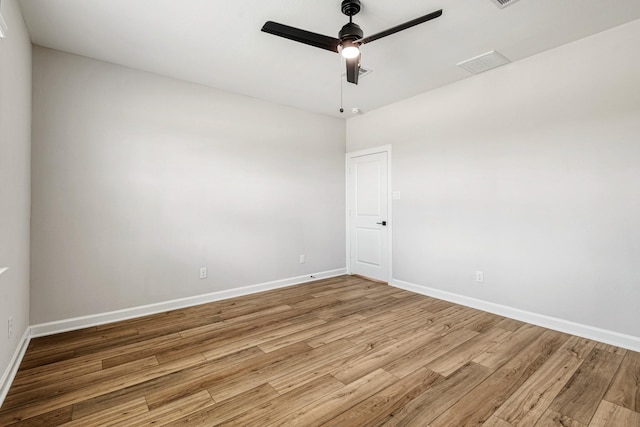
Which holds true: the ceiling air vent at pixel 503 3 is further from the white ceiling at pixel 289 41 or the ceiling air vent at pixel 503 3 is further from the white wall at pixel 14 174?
the white wall at pixel 14 174

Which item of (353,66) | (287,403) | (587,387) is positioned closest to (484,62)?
(353,66)

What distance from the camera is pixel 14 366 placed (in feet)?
7.12

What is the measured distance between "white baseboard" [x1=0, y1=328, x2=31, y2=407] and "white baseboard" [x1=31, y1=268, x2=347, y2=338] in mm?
166

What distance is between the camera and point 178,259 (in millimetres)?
3564

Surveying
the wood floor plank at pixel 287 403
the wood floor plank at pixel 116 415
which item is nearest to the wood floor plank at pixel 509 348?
the wood floor plank at pixel 287 403

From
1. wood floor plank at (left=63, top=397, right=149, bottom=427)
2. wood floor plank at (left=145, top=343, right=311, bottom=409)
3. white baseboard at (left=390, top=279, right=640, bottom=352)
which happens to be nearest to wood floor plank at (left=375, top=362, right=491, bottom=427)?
wood floor plank at (left=145, top=343, right=311, bottom=409)

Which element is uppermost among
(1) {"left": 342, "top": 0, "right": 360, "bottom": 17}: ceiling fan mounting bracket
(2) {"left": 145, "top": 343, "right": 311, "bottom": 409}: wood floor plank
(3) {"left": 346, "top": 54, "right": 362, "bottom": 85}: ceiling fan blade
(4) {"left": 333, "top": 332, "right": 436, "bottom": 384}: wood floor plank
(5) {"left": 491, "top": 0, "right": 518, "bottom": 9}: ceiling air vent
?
(5) {"left": 491, "top": 0, "right": 518, "bottom": 9}: ceiling air vent

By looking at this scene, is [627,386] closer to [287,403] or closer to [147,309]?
[287,403]

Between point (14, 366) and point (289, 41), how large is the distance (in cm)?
341

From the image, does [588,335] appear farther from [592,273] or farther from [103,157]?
[103,157]

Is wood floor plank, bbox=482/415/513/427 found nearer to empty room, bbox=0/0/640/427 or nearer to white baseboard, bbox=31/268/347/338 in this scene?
empty room, bbox=0/0/640/427

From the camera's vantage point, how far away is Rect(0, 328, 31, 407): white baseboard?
188cm

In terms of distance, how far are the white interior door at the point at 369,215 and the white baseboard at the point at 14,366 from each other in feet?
13.4

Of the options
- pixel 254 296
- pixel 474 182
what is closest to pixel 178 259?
pixel 254 296
